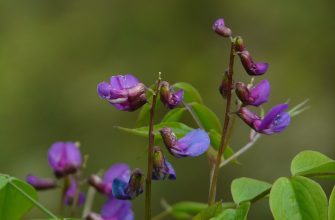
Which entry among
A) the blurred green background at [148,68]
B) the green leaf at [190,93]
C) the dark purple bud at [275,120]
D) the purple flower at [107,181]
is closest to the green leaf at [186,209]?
the purple flower at [107,181]

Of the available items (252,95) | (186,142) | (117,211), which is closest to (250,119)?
(252,95)

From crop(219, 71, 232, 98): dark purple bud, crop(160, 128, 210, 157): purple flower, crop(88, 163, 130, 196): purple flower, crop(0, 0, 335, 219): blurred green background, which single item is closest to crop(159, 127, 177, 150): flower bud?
crop(160, 128, 210, 157): purple flower

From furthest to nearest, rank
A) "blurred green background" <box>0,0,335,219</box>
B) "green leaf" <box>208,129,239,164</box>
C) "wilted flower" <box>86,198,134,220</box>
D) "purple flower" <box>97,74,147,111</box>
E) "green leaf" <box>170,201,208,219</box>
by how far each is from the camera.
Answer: "blurred green background" <box>0,0,335,219</box> < "green leaf" <box>170,201,208,219</box> < "wilted flower" <box>86,198,134,220</box> < "green leaf" <box>208,129,239,164</box> < "purple flower" <box>97,74,147,111</box>

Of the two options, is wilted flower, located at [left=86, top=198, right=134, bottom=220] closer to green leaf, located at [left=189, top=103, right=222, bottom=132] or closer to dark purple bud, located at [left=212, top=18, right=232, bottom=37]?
green leaf, located at [left=189, top=103, right=222, bottom=132]

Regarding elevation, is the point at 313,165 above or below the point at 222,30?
below

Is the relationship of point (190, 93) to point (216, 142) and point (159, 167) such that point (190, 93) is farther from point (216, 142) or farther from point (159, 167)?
point (159, 167)

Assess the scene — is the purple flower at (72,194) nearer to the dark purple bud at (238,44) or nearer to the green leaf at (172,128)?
the green leaf at (172,128)
